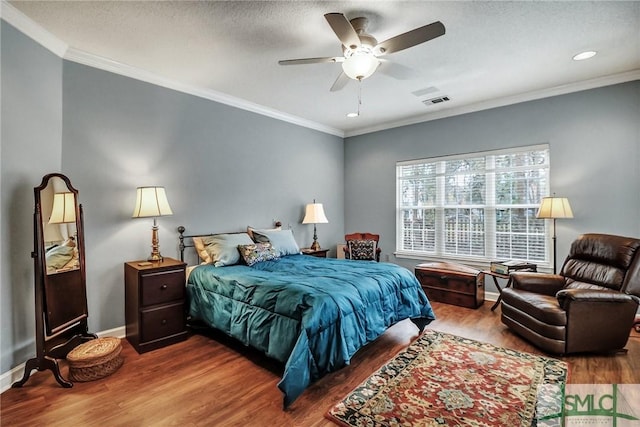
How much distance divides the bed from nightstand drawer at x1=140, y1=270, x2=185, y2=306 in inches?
6.9

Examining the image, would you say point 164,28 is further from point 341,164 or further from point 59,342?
point 341,164

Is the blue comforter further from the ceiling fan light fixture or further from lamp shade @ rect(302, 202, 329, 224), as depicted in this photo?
the ceiling fan light fixture

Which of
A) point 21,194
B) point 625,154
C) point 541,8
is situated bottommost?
point 21,194

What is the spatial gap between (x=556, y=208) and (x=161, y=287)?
4.55 metres

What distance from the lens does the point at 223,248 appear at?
3.54 m

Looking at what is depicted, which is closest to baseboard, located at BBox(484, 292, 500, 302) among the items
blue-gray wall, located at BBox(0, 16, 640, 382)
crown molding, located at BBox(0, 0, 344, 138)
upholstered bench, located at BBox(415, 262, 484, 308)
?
upholstered bench, located at BBox(415, 262, 484, 308)

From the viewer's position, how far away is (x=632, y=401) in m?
2.12

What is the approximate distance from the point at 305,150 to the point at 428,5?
333 cm

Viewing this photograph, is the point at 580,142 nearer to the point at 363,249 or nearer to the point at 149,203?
the point at 363,249

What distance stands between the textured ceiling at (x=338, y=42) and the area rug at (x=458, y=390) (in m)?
2.76

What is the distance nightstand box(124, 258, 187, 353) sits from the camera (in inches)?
115

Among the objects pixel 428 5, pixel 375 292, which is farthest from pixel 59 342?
pixel 428 5

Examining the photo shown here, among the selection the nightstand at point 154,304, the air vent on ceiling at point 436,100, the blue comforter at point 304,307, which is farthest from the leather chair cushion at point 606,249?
the nightstand at point 154,304

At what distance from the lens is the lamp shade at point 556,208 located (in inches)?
144
